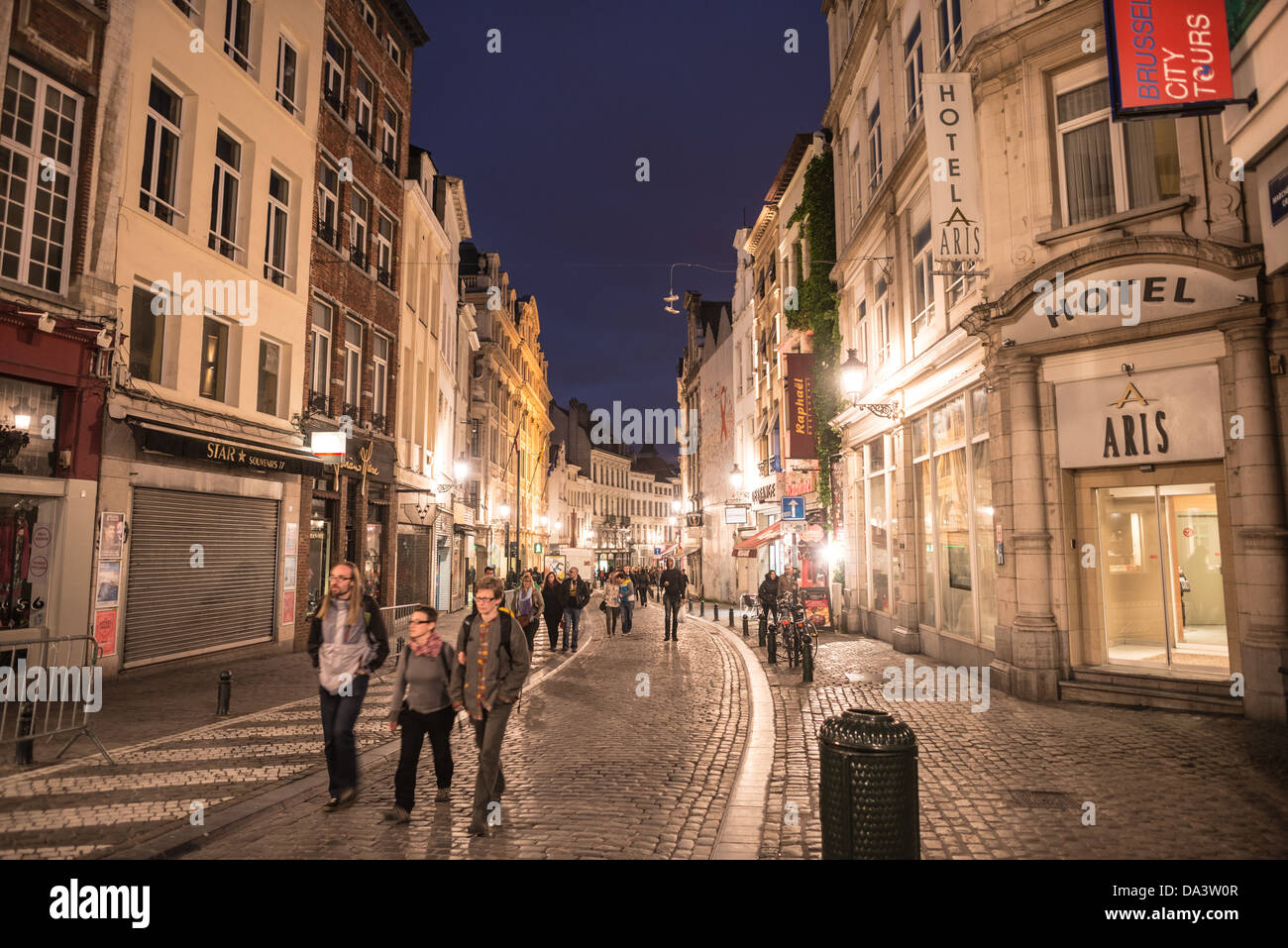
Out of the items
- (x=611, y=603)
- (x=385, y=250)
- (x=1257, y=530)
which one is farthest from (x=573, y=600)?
(x=1257, y=530)

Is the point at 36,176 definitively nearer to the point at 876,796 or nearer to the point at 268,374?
the point at 268,374

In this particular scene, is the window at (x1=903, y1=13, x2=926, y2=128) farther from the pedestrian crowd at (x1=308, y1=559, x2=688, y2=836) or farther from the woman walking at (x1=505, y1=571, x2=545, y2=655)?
the pedestrian crowd at (x1=308, y1=559, x2=688, y2=836)

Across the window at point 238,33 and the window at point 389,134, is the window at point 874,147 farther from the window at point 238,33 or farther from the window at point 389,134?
the window at point 238,33

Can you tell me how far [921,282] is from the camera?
51.5ft

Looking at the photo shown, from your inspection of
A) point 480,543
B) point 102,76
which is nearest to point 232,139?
point 102,76

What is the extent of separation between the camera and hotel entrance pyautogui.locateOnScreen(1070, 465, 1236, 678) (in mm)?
9828

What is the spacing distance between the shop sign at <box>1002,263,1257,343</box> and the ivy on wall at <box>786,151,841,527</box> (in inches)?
431

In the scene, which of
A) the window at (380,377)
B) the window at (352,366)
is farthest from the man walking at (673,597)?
the window at (352,366)

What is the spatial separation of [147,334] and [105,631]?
499 centimetres

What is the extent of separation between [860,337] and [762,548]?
607 inches

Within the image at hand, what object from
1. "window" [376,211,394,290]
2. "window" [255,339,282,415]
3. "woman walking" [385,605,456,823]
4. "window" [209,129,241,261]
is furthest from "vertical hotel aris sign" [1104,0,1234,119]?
"window" [376,211,394,290]

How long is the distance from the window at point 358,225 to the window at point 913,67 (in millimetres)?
13658

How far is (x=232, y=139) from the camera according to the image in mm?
15664

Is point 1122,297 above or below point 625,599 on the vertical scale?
above
